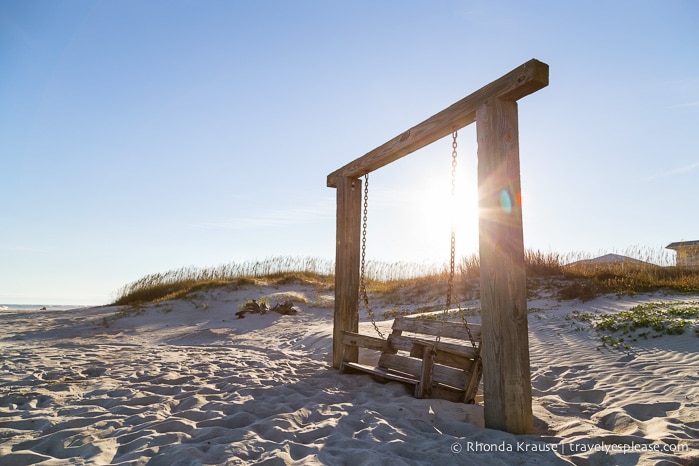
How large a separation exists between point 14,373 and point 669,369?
27.0 ft

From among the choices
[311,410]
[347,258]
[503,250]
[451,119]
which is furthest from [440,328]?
[451,119]

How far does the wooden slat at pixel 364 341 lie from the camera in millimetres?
5746

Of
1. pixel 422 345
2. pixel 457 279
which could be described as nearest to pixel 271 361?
pixel 422 345

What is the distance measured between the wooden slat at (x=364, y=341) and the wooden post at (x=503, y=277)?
208cm

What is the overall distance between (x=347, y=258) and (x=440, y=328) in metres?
2.04

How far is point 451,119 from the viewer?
454 centimetres

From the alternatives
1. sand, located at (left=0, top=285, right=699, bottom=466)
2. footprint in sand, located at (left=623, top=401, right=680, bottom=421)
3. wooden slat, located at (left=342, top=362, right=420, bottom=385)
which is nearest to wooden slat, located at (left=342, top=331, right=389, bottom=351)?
wooden slat, located at (left=342, top=362, right=420, bottom=385)

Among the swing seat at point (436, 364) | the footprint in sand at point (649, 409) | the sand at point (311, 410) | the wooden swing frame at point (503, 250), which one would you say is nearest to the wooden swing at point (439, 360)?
the swing seat at point (436, 364)

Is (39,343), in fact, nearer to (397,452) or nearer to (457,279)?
(397,452)

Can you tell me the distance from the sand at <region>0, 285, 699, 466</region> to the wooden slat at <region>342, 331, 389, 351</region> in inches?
16.7

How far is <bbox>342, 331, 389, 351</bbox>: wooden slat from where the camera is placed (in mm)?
5746

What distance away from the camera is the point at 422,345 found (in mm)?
5215

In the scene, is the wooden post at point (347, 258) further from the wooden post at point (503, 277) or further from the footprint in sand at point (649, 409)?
the footprint in sand at point (649, 409)

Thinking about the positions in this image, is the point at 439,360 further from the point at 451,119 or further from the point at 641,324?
the point at 641,324
